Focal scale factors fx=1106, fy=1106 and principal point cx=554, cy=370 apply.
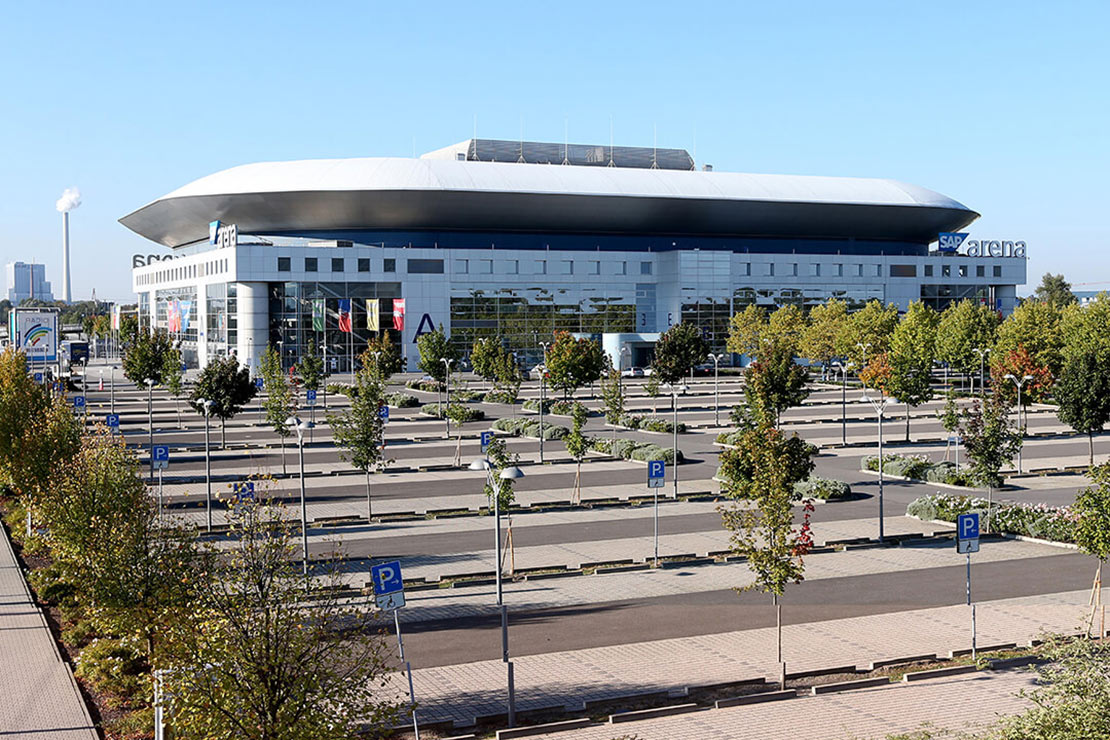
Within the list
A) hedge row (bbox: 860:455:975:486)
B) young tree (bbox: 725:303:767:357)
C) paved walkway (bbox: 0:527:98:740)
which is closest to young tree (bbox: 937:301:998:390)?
young tree (bbox: 725:303:767:357)

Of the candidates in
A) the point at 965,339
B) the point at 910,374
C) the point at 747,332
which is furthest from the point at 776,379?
the point at 747,332

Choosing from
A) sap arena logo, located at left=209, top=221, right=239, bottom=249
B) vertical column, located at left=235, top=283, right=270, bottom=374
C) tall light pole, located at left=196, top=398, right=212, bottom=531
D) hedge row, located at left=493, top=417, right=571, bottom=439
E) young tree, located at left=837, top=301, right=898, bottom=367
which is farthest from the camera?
sap arena logo, located at left=209, top=221, right=239, bottom=249

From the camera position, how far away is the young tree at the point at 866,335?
9531 cm

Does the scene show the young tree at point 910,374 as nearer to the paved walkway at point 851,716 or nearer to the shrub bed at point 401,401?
the shrub bed at point 401,401

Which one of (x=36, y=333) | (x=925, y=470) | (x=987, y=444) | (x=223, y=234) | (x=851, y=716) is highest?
(x=223, y=234)

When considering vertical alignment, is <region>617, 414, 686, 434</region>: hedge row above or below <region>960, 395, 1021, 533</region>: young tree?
below

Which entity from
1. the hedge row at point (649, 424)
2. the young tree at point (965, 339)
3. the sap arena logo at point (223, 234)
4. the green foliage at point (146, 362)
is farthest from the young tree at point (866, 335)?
the sap arena logo at point (223, 234)

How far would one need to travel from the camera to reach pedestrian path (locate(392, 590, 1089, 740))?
19.0 m

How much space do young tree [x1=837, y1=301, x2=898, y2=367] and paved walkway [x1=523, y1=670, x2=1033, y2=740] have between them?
7396 centimetres

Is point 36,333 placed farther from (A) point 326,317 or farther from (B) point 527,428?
(A) point 326,317

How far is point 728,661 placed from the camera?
21.5 metres

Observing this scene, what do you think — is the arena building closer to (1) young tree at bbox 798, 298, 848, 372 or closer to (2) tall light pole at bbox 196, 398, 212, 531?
(1) young tree at bbox 798, 298, 848, 372

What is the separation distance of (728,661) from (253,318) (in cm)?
9876

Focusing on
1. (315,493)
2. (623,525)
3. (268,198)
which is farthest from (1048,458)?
(268,198)
